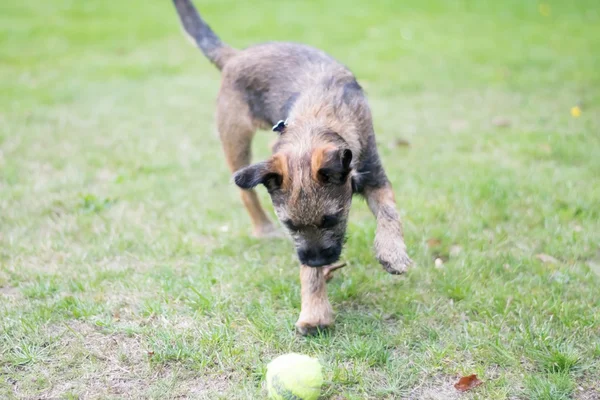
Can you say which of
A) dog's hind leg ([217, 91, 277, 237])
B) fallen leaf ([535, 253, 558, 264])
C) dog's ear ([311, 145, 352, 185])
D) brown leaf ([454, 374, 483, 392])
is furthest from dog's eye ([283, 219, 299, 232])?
fallen leaf ([535, 253, 558, 264])

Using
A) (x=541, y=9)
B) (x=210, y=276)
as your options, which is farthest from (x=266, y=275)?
(x=541, y=9)

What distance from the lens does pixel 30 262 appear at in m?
4.68

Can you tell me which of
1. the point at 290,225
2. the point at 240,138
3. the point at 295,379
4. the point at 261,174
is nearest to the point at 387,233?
the point at 290,225

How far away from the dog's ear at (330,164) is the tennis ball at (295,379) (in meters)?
1.01

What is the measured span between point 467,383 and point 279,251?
2.11m

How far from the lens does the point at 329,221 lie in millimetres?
3559

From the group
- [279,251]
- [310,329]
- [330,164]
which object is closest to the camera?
[330,164]

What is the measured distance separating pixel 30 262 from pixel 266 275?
1839mm

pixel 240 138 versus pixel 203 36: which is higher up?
pixel 203 36

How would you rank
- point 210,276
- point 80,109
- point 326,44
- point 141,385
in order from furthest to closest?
1. point 326,44
2. point 80,109
3. point 210,276
4. point 141,385

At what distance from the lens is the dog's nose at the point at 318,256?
354 cm

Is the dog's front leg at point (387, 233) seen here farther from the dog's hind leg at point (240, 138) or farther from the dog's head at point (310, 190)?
the dog's hind leg at point (240, 138)

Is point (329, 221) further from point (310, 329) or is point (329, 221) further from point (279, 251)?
point (279, 251)

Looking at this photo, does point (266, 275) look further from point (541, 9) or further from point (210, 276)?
point (541, 9)
